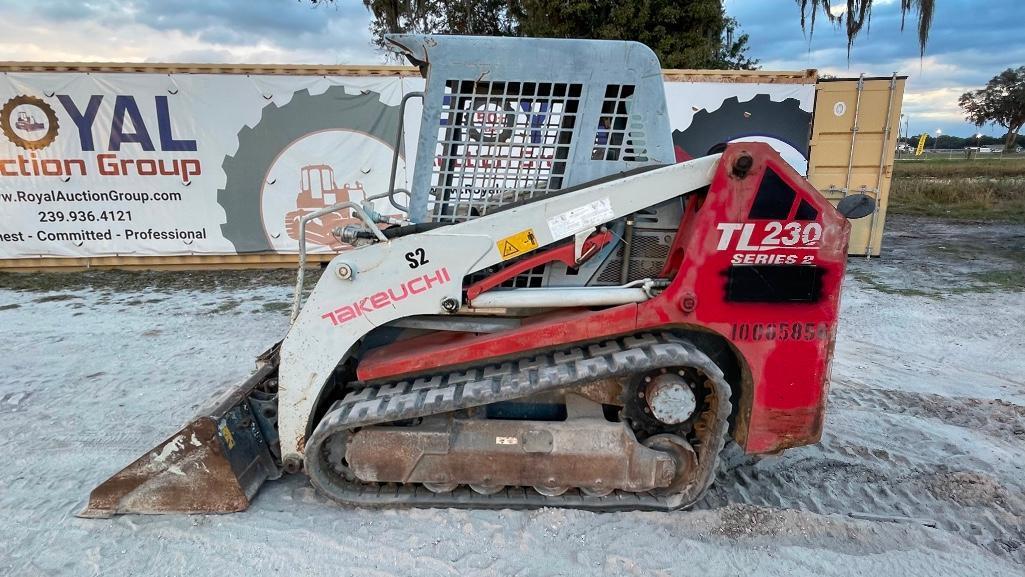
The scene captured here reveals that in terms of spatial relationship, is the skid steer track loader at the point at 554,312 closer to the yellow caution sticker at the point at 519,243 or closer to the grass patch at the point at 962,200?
the yellow caution sticker at the point at 519,243

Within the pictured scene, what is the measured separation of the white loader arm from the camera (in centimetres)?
261

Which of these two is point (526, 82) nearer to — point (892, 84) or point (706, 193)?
point (706, 193)

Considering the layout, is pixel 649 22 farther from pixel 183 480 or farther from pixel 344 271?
pixel 183 480

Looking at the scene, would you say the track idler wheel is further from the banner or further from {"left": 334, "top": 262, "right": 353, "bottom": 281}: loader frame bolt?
the banner

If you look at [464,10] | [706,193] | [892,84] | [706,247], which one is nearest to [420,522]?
[706,247]

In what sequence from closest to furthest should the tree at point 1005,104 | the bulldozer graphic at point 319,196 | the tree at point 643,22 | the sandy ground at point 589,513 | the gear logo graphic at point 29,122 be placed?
the sandy ground at point 589,513 → the gear logo graphic at point 29,122 → the bulldozer graphic at point 319,196 → the tree at point 643,22 → the tree at point 1005,104

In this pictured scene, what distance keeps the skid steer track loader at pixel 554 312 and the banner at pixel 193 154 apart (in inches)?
246

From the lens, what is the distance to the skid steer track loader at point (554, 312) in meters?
2.60

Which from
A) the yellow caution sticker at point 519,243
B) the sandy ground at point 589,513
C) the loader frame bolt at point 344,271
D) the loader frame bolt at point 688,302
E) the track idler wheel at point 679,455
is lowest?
the sandy ground at point 589,513

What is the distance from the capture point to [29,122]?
27.2 ft

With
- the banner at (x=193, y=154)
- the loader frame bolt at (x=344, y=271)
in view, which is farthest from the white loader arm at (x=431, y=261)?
the banner at (x=193, y=154)

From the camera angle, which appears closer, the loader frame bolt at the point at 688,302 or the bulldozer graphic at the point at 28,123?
the loader frame bolt at the point at 688,302

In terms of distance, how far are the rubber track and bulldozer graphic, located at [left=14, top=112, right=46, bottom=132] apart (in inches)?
345

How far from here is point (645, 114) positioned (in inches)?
106
